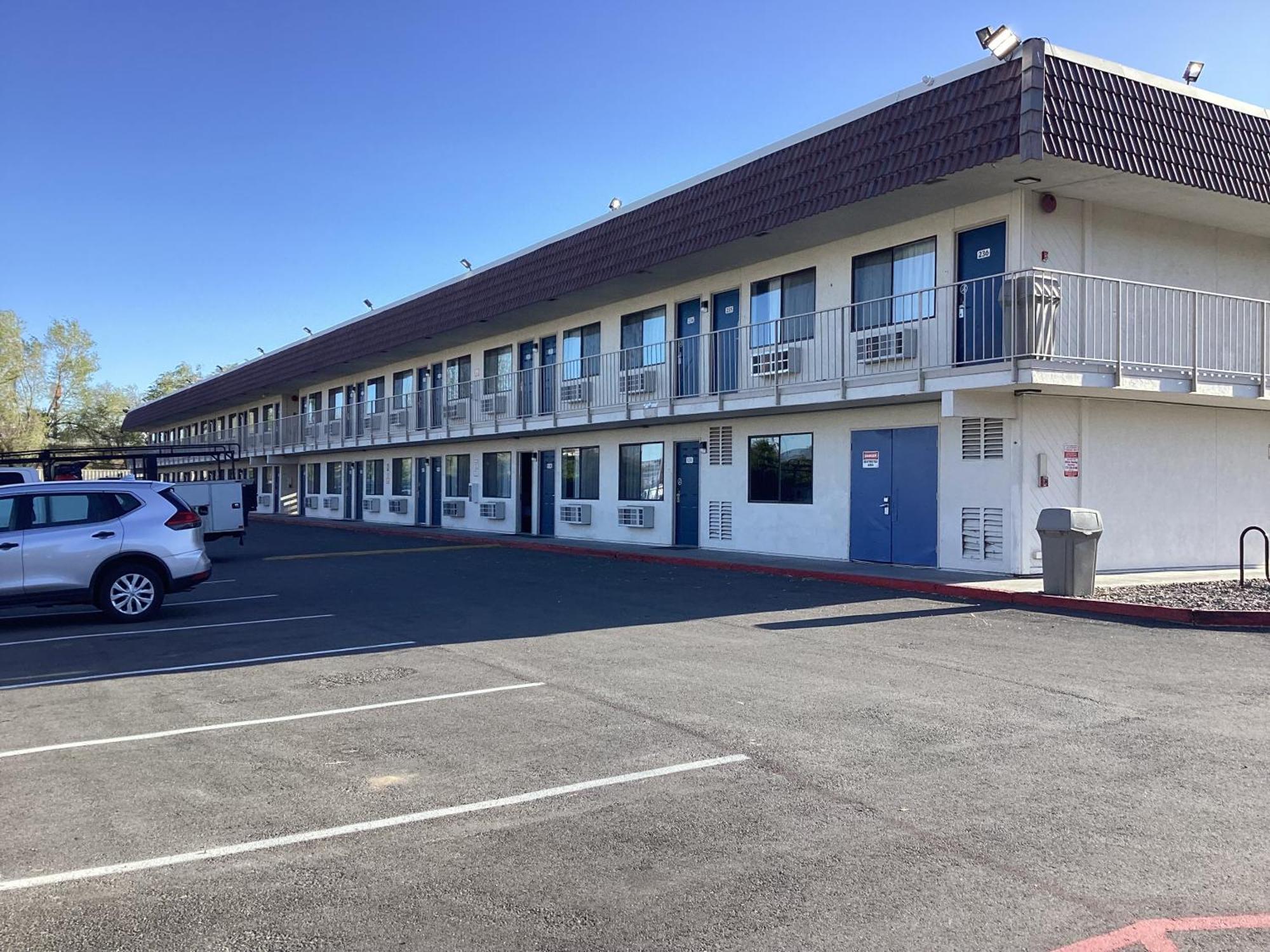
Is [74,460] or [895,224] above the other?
[895,224]

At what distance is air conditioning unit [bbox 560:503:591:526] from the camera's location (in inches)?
1024

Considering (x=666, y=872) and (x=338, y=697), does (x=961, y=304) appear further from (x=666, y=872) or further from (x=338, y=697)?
(x=666, y=872)

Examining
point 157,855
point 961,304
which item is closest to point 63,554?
point 157,855

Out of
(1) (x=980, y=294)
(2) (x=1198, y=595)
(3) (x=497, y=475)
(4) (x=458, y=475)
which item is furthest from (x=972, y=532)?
(4) (x=458, y=475)

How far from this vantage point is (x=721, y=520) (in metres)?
21.5

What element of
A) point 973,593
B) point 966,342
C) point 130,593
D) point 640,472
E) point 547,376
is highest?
point 547,376

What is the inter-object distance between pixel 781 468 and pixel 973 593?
681 cm

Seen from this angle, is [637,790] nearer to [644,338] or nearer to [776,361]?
[776,361]

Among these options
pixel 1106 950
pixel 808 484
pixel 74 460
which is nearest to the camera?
pixel 1106 950

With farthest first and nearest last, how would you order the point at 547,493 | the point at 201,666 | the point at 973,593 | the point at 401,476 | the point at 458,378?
1. the point at 401,476
2. the point at 458,378
3. the point at 547,493
4. the point at 973,593
5. the point at 201,666

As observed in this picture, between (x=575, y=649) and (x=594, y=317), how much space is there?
1694 cm

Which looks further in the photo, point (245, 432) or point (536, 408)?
point (245, 432)

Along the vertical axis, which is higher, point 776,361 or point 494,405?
point 776,361

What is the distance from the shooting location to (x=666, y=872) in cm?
428
